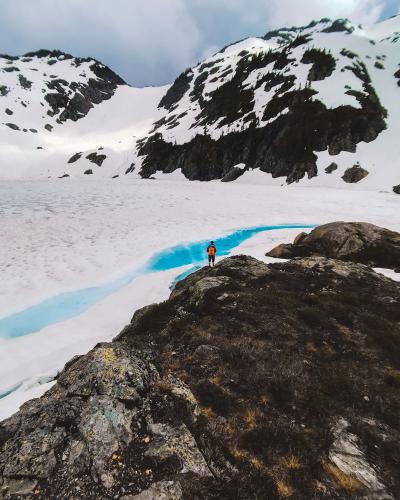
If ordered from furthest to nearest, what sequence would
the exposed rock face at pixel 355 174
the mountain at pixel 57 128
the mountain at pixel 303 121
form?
1. the mountain at pixel 57 128
2. the mountain at pixel 303 121
3. the exposed rock face at pixel 355 174

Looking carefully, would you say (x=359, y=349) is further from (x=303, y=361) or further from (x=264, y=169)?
(x=264, y=169)

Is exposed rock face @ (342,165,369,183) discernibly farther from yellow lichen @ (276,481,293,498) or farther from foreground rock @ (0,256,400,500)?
yellow lichen @ (276,481,293,498)

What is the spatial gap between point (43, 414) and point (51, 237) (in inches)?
914

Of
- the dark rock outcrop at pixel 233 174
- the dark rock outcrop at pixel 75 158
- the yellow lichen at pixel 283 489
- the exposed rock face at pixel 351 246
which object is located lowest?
the exposed rock face at pixel 351 246

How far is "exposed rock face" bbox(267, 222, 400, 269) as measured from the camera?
19.4 m

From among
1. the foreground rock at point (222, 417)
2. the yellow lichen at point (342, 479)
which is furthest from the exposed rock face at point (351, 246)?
the yellow lichen at point (342, 479)

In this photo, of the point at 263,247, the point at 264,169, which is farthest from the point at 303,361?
the point at 264,169

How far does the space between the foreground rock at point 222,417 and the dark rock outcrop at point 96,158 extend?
129m

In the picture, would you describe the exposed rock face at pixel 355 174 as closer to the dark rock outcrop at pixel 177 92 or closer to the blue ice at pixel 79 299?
the blue ice at pixel 79 299

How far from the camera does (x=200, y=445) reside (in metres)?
5.29

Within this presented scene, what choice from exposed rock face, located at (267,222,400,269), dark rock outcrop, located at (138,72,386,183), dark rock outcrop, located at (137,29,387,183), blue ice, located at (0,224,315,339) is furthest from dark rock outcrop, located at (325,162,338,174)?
blue ice, located at (0,224,315,339)

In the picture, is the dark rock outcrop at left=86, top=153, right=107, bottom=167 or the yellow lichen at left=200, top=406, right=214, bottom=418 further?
the dark rock outcrop at left=86, top=153, right=107, bottom=167

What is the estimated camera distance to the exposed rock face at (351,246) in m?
19.4

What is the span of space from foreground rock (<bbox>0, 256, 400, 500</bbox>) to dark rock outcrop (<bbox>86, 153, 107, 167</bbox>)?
129 metres
